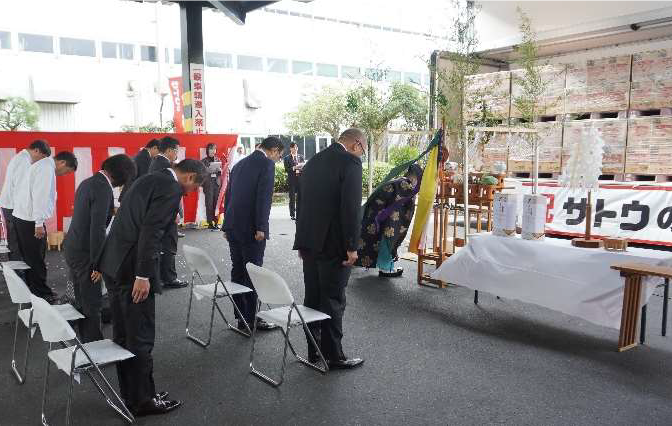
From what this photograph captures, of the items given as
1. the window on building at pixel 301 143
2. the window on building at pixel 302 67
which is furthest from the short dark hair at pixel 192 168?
the window on building at pixel 302 67

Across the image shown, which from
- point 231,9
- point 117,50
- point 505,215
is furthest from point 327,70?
point 505,215

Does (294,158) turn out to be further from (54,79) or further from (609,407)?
(54,79)

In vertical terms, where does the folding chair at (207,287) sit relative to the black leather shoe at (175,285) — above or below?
above

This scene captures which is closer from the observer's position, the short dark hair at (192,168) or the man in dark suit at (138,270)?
the man in dark suit at (138,270)

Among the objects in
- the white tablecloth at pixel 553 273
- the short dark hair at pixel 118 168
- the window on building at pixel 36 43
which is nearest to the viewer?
the short dark hair at pixel 118 168

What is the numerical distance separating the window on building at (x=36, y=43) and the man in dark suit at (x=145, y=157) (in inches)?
640

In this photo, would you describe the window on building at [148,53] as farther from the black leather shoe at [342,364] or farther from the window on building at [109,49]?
the black leather shoe at [342,364]

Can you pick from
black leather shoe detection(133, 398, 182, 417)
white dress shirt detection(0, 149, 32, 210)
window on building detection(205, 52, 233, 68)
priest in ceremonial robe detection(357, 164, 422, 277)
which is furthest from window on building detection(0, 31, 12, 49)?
black leather shoe detection(133, 398, 182, 417)

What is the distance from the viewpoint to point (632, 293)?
12.3ft

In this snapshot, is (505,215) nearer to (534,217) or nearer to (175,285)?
(534,217)

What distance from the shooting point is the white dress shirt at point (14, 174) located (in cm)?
488

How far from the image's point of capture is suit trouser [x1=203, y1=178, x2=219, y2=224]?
964 cm

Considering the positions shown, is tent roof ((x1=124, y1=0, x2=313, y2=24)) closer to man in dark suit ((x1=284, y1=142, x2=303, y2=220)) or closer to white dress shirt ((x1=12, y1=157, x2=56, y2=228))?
man in dark suit ((x1=284, y1=142, x2=303, y2=220))

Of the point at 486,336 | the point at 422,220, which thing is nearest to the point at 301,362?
the point at 486,336
